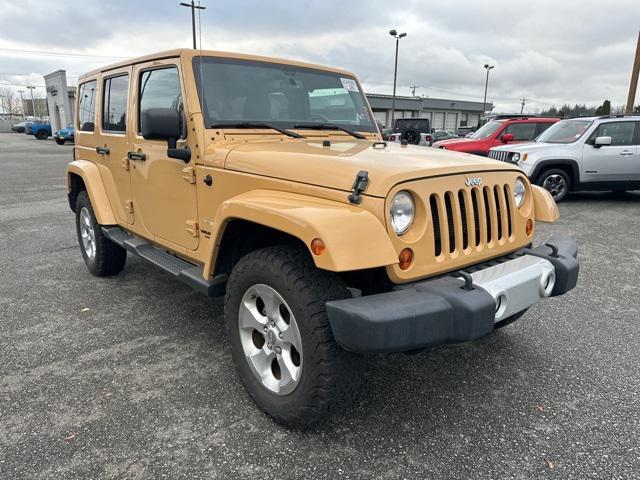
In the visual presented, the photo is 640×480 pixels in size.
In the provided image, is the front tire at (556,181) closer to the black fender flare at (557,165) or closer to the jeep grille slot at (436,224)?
the black fender flare at (557,165)

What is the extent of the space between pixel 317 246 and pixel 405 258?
1.48ft

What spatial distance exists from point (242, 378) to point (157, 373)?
0.68 metres

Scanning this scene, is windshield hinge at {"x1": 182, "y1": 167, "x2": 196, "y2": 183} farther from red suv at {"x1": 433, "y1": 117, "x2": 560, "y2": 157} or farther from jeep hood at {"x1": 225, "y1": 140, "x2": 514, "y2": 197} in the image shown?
red suv at {"x1": 433, "y1": 117, "x2": 560, "y2": 157}

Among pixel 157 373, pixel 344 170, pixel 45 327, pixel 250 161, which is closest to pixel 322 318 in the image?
pixel 344 170

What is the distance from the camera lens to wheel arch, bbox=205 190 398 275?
197 cm

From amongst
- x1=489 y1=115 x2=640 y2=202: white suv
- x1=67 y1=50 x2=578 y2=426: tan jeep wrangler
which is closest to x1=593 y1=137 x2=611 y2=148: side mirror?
x1=489 y1=115 x2=640 y2=202: white suv

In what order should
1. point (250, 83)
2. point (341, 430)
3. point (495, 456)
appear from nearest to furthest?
1. point (495, 456)
2. point (341, 430)
3. point (250, 83)

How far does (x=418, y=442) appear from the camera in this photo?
2383 millimetres

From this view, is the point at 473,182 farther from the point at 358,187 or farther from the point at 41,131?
the point at 41,131

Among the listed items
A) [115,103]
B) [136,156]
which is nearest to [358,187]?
[136,156]

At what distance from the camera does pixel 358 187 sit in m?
2.16

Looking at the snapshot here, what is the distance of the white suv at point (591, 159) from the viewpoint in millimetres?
9180

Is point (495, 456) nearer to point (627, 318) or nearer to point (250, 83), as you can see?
point (627, 318)

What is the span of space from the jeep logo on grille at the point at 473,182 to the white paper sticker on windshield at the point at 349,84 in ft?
5.96
